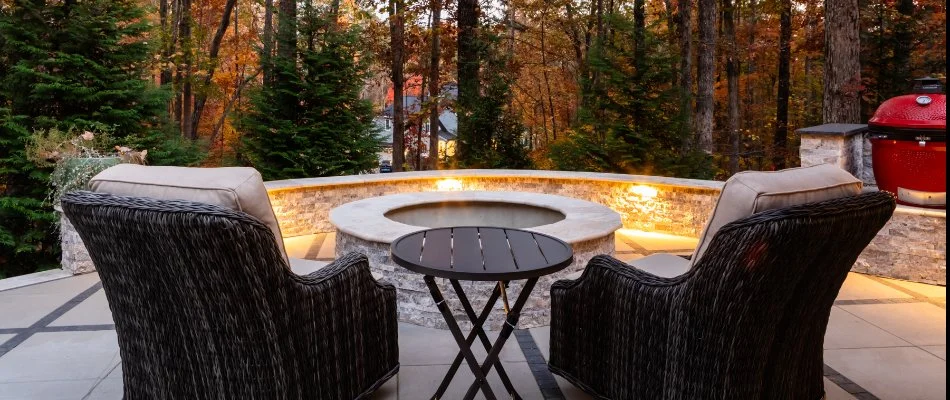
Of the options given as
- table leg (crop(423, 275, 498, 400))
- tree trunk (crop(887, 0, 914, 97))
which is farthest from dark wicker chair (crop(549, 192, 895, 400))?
tree trunk (crop(887, 0, 914, 97))

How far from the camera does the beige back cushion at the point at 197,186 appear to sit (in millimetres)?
2068

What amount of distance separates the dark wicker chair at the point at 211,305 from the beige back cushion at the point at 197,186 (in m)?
0.12

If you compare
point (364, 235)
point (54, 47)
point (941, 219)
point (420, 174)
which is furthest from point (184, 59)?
→ point (941, 219)

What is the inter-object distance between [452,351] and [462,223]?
2045 millimetres

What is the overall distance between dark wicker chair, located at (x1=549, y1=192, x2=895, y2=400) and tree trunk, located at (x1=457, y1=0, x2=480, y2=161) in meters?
7.18

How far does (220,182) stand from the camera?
210 centimetres

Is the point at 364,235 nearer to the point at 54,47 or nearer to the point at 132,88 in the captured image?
the point at 132,88

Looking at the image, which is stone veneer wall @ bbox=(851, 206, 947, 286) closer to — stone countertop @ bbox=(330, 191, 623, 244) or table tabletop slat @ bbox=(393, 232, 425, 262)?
stone countertop @ bbox=(330, 191, 623, 244)

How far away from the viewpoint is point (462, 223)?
5.29 metres

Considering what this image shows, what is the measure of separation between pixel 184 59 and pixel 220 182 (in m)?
12.2

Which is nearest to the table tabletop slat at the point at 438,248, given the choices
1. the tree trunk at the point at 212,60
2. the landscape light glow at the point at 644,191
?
the landscape light glow at the point at 644,191

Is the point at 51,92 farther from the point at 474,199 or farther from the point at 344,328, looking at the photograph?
the point at 344,328

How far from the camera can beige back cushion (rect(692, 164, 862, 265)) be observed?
203cm

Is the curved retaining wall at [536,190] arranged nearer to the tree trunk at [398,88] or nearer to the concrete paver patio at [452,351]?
the concrete paver patio at [452,351]
